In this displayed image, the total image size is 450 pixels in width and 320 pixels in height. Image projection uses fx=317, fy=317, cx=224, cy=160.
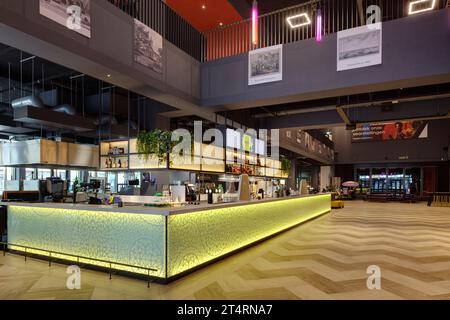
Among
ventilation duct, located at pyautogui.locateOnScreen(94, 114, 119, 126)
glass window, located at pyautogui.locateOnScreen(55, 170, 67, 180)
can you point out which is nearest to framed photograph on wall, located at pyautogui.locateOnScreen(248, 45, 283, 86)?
ventilation duct, located at pyautogui.locateOnScreen(94, 114, 119, 126)

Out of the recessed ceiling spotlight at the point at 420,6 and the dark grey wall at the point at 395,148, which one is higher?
the recessed ceiling spotlight at the point at 420,6

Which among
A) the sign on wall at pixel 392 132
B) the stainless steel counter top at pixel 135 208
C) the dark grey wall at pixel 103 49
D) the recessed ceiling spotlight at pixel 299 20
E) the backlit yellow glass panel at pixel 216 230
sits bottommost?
the backlit yellow glass panel at pixel 216 230

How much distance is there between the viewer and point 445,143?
20.9 m

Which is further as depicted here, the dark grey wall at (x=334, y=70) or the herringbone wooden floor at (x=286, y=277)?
the dark grey wall at (x=334, y=70)

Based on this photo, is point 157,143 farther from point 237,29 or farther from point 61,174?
point 61,174

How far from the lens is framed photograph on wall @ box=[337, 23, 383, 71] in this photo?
248 inches

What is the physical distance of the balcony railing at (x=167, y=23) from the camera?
6227 millimetres

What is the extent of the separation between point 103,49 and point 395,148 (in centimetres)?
2221

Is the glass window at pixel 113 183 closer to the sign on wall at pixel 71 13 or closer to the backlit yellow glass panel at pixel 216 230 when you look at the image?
the backlit yellow glass panel at pixel 216 230

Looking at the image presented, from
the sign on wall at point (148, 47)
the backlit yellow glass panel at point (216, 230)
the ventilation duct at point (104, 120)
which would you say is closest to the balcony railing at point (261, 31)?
the sign on wall at point (148, 47)

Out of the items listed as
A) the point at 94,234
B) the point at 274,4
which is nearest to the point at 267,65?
the point at 274,4

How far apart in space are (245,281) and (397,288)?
1759mm

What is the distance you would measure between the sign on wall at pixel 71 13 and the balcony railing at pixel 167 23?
1.08m
